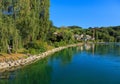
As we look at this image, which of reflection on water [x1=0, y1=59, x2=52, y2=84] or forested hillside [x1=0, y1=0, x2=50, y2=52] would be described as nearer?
reflection on water [x1=0, y1=59, x2=52, y2=84]

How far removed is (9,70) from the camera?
85.7 feet

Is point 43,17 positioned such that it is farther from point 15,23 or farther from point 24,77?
point 24,77

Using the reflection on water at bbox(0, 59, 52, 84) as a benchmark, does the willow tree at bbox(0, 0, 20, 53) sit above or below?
above

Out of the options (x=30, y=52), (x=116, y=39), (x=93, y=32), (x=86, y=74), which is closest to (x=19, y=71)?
(x=86, y=74)

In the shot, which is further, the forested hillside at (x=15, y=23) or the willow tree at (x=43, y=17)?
the willow tree at (x=43, y=17)

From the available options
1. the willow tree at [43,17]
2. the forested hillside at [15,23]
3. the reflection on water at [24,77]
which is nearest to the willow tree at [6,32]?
the forested hillside at [15,23]

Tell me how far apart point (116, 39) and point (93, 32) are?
1555cm

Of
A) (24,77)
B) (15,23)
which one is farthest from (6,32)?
(24,77)

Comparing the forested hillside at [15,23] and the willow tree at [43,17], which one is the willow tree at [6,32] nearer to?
the forested hillside at [15,23]

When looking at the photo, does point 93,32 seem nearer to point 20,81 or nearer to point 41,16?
point 41,16

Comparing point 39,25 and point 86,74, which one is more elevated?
point 39,25

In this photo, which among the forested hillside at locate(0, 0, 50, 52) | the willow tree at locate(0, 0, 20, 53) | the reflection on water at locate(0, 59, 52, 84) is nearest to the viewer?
the reflection on water at locate(0, 59, 52, 84)

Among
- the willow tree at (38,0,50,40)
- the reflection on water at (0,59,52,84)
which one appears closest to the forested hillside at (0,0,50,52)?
the willow tree at (38,0,50,40)

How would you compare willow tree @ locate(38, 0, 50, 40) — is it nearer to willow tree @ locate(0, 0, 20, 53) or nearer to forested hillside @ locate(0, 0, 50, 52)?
forested hillside @ locate(0, 0, 50, 52)
